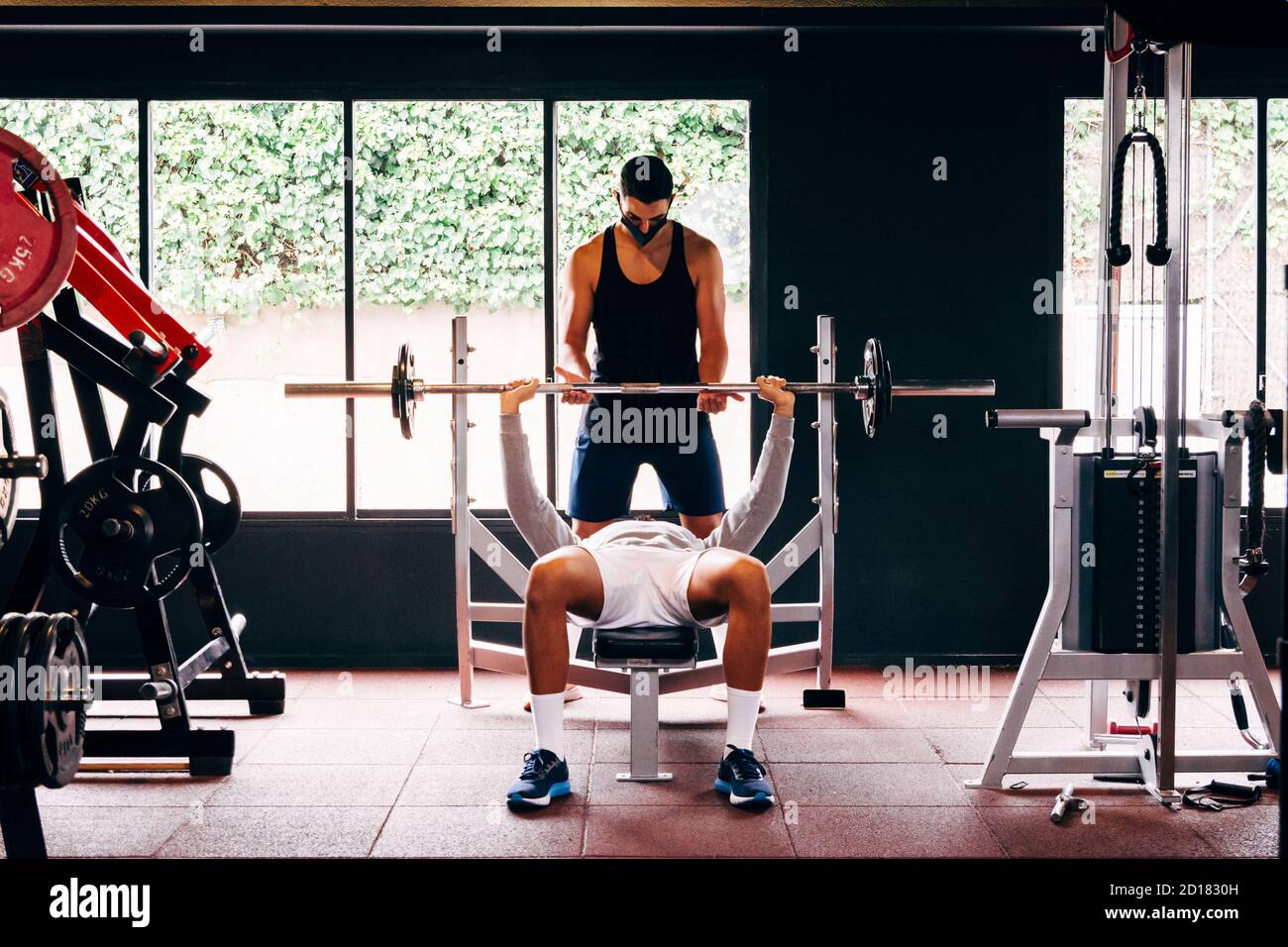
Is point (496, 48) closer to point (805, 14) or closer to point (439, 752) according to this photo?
point (805, 14)

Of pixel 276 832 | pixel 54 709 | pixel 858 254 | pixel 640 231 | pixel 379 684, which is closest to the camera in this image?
pixel 54 709

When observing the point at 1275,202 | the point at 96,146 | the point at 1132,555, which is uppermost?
the point at 96,146

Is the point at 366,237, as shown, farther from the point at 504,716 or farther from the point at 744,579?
the point at 744,579

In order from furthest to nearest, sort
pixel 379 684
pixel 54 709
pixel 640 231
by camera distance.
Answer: pixel 379 684, pixel 640 231, pixel 54 709

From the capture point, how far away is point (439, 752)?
3.35 m

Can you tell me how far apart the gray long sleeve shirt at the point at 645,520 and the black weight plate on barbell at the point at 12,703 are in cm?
114

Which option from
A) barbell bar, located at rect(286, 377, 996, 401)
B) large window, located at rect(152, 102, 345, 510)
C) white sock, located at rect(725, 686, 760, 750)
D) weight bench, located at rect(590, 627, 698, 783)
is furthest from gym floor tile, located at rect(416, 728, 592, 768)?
large window, located at rect(152, 102, 345, 510)

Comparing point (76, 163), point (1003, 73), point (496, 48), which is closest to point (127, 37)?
point (76, 163)

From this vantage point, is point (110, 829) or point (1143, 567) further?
point (1143, 567)

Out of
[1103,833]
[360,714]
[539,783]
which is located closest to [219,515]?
[360,714]

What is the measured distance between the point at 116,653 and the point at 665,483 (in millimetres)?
2266

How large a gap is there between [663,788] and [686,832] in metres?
0.32

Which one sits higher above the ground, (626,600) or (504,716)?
(626,600)

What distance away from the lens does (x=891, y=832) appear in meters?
2.71
